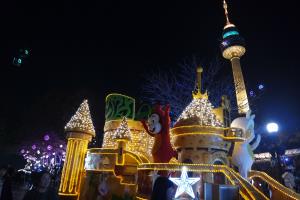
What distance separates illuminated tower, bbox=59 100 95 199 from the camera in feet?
41.9

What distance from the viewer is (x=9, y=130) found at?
33.9 meters

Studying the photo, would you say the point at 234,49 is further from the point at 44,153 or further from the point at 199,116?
the point at 199,116

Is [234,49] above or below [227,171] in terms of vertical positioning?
above

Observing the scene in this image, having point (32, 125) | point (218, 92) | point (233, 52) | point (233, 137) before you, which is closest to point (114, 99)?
point (233, 137)

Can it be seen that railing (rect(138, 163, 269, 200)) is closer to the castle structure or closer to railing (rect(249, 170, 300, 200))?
the castle structure

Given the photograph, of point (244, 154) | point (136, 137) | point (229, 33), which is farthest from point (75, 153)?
point (229, 33)

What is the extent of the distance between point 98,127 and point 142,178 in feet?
79.4

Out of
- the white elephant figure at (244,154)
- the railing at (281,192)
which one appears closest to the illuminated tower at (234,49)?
the white elephant figure at (244,154)

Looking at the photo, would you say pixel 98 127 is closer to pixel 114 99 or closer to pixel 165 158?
pixel 114 99

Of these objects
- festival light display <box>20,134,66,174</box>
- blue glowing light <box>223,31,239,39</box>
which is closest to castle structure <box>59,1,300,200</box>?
festival light display <box>20,134,66,174</box>

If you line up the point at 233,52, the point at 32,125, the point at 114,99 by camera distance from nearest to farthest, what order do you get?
the point at 114,99, the point at 32,125, the point at 233,52

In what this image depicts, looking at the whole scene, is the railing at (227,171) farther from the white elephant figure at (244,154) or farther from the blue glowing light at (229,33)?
the blue glowing light at (229,33)

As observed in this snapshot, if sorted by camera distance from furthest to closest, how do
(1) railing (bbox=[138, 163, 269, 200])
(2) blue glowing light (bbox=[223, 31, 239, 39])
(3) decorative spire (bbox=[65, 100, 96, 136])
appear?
(2) blue glowing light (bbox=[223, 31, 239, 39]) → (3) decorative spire (bbox=[65, 100, 96, 136]) → (1) railing (bbox=[138, 163, 269, 200])

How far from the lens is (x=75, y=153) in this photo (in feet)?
43.9
